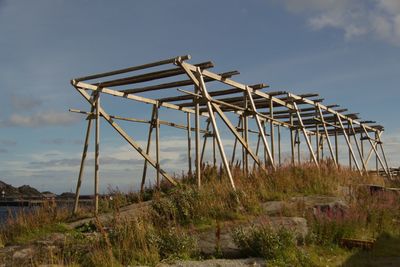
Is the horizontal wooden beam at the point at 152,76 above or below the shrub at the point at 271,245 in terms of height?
above

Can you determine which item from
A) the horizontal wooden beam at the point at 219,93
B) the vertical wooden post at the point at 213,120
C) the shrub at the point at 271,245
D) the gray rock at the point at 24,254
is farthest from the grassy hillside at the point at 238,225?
the horizontal wooden beam at the point at 219,93

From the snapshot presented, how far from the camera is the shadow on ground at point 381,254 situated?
893cm

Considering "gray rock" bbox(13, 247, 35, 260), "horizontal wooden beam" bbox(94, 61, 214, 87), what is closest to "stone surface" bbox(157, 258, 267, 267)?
"gray rock" bbox(13, 247, 35, 260)

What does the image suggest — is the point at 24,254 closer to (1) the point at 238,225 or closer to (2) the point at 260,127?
(1) the point at 238,225

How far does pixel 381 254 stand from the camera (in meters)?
9.63

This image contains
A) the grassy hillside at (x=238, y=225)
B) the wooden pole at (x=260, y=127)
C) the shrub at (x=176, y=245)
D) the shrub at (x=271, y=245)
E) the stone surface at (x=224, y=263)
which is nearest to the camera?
the stone surface at (x=224, y=263)

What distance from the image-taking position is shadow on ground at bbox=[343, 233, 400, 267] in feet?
29.3

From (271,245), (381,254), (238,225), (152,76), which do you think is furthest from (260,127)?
(271,245)

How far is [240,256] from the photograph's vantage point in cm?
916

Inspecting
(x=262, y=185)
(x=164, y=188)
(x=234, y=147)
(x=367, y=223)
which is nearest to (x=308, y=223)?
(x=367, y=223)

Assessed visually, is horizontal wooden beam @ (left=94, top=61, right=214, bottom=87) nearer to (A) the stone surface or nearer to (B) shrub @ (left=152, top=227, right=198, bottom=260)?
(B) shrub @ (left=152, top=227, right=198, bottom=260)

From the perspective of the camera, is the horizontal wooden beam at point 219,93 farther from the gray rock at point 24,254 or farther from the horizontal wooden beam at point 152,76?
the gray rock at point 24,254

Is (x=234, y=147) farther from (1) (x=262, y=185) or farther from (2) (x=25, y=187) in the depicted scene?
(2) (x=25, y=187)

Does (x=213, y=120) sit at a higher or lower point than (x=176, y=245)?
higher
